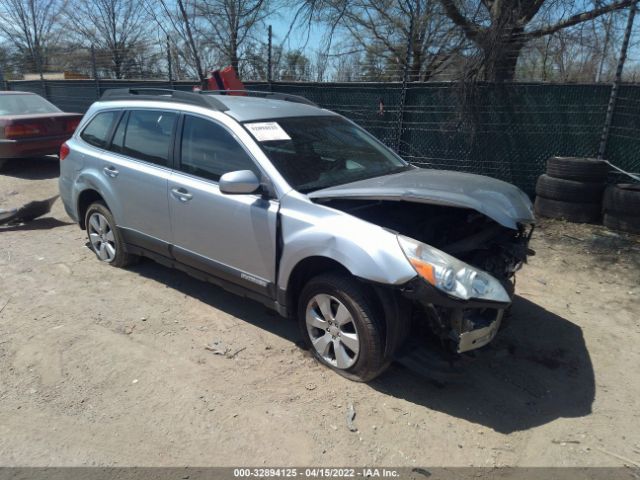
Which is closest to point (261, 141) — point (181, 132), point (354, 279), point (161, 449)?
point (181, 132)

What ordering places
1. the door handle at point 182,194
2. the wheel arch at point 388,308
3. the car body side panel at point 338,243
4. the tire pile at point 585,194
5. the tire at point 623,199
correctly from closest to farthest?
the car body side panel at point 338,243, the wheel arch at point 388,308, the door handle at point 182,194, the tire at point 623,199, the tire pile at point 585,194

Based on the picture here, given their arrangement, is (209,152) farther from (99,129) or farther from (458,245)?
(458,245)

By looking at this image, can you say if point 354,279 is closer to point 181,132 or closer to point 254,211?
point 254,211

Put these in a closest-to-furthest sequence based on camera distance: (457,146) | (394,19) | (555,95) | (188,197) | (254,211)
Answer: (254,211) → (188,197) → (555,95) → (457,146) → (394,19)

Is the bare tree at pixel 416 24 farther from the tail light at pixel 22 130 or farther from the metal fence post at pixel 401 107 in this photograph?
the tail light at pixel 22 130

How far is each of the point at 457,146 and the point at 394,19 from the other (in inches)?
231

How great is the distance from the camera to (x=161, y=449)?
280cm

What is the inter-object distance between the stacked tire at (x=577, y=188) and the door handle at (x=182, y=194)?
195 inches

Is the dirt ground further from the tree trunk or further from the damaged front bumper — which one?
the tree trunk

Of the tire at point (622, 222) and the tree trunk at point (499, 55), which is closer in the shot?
the tire at point (622, 222)

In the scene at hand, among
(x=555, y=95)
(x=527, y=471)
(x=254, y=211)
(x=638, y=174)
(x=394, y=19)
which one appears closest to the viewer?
(x=527, y=471)

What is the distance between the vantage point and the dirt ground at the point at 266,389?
2.82 metres

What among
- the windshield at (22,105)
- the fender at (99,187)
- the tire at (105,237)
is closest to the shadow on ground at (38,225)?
the tire at (105,237)

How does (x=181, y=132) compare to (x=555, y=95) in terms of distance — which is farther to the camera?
(x=555, y=95)
